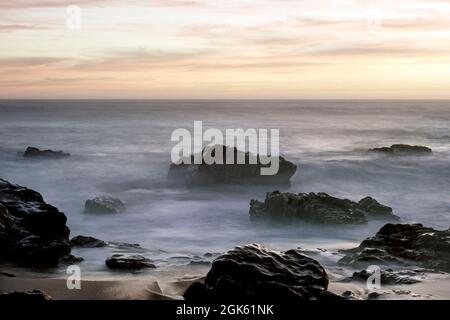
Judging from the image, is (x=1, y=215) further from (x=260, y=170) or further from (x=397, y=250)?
(x=260, y=170)

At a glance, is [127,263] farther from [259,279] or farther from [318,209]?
[318,209]

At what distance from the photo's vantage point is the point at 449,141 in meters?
40.3

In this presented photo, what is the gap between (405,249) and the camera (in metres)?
9.27

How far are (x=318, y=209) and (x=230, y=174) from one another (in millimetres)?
6173

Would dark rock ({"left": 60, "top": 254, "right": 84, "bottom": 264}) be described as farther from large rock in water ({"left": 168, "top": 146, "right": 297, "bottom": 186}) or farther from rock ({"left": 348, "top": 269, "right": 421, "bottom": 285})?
large rock in water ({"left": 168, "top": 146, "right": 297, "bottom": 186})

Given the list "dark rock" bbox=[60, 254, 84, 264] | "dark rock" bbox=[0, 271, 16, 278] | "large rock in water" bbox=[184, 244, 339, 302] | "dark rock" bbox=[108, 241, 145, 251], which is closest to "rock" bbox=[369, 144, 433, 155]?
"dark rock" bbox=[108, 241, 145, 251]

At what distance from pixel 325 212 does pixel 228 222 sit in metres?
2.72

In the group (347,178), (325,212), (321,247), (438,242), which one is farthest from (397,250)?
(347,178)

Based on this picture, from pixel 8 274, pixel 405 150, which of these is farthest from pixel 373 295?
pixel 405 150

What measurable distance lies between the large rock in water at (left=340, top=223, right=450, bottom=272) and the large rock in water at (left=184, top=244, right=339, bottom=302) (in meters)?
2.70

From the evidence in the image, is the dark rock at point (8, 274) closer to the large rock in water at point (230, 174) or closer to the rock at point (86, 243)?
the rock at point (86, 243)

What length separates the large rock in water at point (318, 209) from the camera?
40.8ft

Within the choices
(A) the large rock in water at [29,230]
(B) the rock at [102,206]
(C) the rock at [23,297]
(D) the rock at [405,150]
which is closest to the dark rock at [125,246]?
(A) the large rock in water at [29,230]

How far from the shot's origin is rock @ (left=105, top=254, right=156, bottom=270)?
26.8 feet
